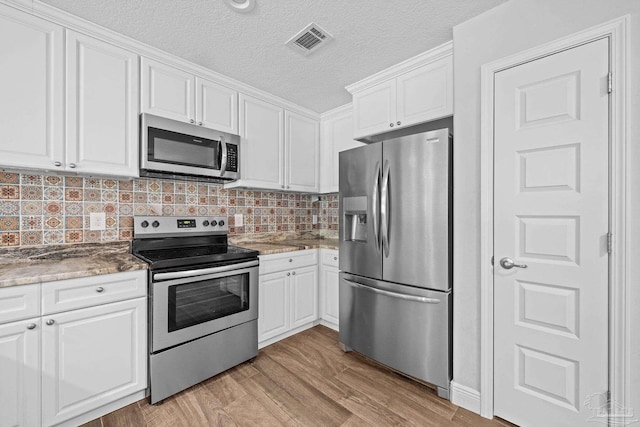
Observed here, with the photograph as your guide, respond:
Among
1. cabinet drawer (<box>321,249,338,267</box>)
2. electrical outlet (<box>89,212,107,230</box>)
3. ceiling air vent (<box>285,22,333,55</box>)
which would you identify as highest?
ceiling air vent (<box>285,22,333,55</box>)

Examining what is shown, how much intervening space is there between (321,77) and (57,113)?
1876mm

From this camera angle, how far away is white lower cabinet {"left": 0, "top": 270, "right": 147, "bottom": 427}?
1294 mm

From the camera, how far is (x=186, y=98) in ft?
7.06

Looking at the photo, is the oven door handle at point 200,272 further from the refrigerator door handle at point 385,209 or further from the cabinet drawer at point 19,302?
the refrigerator door handle at point 385,209

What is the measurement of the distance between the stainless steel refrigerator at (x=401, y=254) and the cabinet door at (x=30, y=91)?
1.97 metres

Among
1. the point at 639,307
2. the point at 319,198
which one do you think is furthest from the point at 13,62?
the point at 639,307

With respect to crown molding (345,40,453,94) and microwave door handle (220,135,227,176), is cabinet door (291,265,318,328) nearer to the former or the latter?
microwave door handle (220,135,227,176)

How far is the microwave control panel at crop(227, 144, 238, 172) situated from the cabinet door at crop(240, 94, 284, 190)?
0.09 metres

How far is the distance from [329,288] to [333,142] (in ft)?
5.42

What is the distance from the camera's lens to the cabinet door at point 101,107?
5.53 feet

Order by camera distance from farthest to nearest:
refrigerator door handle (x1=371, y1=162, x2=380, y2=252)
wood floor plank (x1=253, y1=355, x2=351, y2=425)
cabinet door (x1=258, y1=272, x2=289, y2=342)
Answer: cabinet door (x1=258, y1=272, x2=289, y2=342) → refrigerator door handle (x1=371, y1=162, x2=380, y2=252) → wood floor plank (x1=253, y1=355, x2=351, y2=425)

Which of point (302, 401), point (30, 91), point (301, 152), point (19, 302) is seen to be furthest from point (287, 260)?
point (30, 91)

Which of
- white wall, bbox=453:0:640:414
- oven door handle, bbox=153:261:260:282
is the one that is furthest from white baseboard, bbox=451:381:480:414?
oven door handle, bbox=153:261:260:282

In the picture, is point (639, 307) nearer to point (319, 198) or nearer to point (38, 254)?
point (319, 198)
